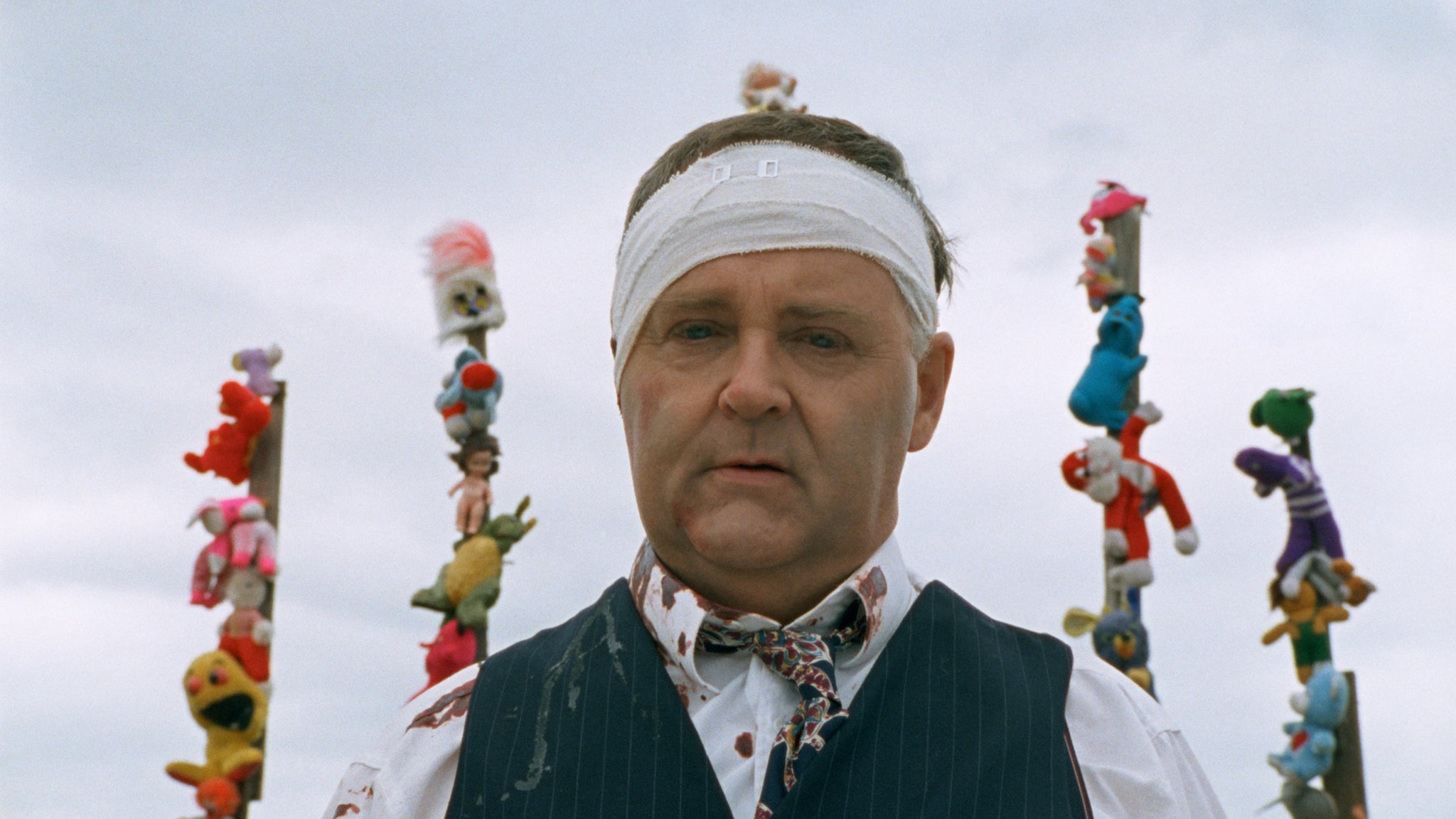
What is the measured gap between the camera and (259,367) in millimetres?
6035

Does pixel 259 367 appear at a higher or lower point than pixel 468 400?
higher

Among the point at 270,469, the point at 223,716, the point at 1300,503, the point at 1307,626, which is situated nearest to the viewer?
the point at 1307,626

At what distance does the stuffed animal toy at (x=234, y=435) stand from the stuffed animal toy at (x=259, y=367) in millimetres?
61

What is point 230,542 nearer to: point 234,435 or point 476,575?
point 234,435

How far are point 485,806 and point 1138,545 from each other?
152 inches

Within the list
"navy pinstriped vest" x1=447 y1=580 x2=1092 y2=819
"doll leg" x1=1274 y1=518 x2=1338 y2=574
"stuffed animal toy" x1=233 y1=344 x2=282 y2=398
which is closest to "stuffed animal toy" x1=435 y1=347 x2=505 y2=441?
"stuffed animal toy" x1=233 y1=344 x2=282 y2=398

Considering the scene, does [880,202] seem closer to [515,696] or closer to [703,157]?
[703,157]

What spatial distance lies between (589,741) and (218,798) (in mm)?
4407

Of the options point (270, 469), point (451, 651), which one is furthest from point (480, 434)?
point (270, 469)

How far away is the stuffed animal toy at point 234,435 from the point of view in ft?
19.2

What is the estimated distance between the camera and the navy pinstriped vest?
66.2 inches

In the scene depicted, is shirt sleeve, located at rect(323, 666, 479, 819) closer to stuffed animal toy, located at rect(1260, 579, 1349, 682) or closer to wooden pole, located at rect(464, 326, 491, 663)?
wooden pole, located at rect(464, 326, 491, 663)

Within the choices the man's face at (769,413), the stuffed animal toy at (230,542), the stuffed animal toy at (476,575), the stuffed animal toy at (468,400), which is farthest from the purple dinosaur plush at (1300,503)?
the stuffed animal toy at (230,542)

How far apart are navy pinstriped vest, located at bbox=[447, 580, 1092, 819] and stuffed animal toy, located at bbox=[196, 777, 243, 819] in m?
4.23
